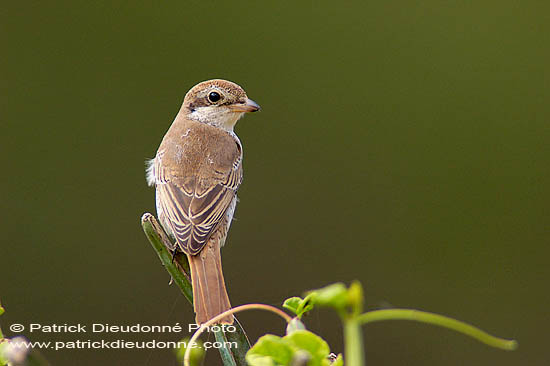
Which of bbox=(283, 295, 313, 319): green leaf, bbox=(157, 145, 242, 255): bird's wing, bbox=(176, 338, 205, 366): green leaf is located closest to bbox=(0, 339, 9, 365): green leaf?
bbox=(176, 338, 205, 366): green leaf

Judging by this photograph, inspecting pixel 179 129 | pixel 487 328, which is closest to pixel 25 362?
pixel 179 129

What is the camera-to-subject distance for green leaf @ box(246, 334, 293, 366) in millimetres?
575

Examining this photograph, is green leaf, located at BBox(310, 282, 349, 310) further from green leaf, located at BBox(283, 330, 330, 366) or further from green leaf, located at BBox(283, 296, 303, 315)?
green leaf, located at BBox(283, 296, 303, 315)

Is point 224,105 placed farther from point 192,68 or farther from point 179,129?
point 192,68

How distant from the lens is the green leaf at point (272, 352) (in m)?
0.58

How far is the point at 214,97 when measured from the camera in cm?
314

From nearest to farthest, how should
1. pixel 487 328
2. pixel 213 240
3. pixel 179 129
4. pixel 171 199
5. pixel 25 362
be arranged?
pixel 25 362, pixel 213 240, pixel 171 199, pixel 179 129, pixel 487 328

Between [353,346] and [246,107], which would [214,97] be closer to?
[246,107]

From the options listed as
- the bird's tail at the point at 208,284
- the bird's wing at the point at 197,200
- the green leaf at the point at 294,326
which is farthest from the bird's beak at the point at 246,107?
the green leaf at the point at 294,326

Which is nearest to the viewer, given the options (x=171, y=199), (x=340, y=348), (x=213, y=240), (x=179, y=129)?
(x=213, y=240)

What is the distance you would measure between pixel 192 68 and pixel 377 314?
4.43 meters

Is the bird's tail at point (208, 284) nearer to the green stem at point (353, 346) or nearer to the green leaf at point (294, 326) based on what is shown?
the green leaf at point (294, 326)

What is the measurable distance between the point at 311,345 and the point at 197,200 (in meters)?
2.09

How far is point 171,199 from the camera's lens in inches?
104
